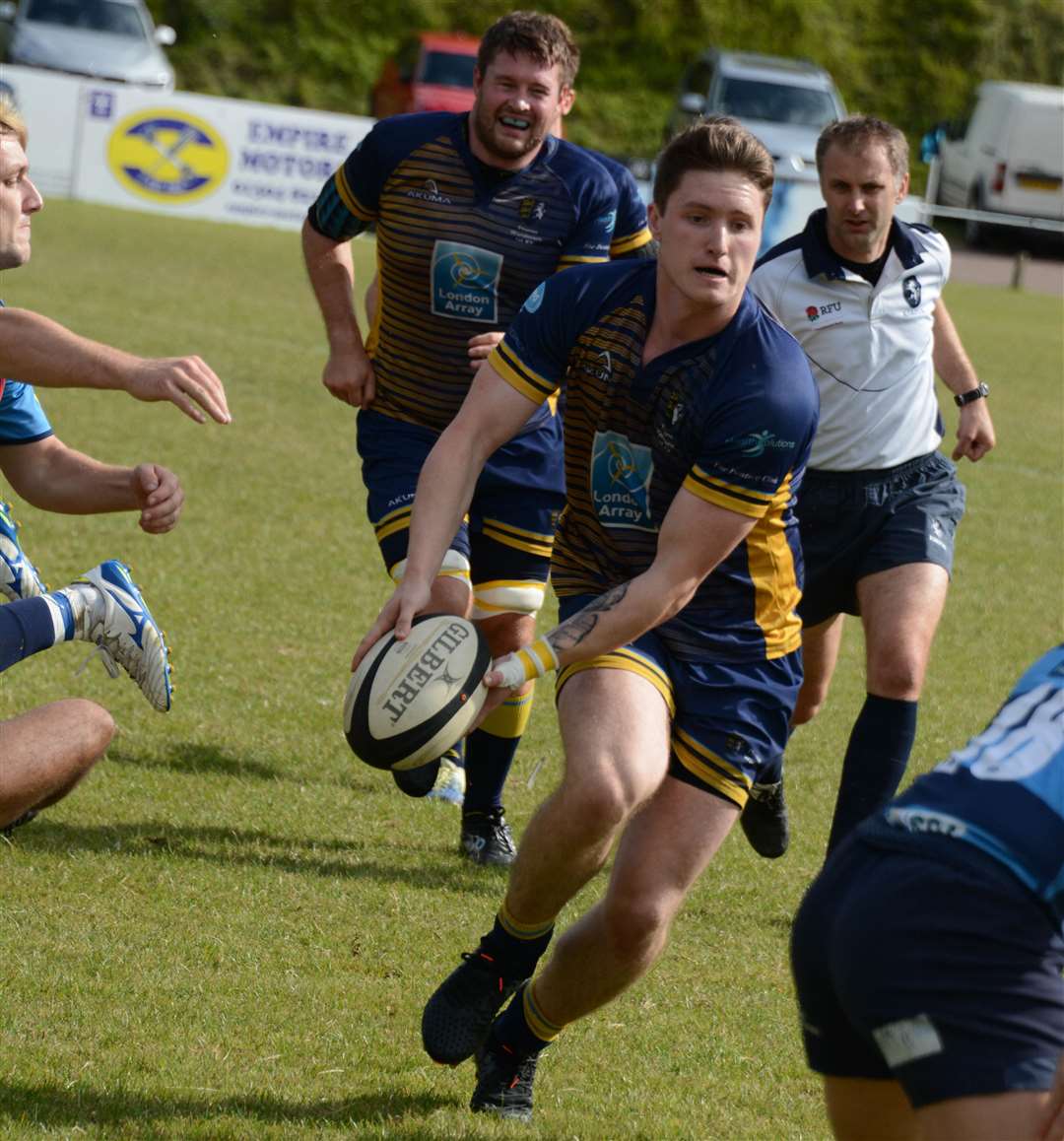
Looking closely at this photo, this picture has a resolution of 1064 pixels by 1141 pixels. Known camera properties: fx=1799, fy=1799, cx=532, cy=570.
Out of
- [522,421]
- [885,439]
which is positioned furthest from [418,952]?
[885,439]

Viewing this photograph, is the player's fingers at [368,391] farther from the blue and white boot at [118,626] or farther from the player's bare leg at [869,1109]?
the player's bare leg at [869,1109]

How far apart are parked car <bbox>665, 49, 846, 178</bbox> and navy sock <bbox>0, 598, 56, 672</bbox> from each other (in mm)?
20713

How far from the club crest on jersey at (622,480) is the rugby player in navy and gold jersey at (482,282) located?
143 centimetres

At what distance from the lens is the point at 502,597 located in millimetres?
5668

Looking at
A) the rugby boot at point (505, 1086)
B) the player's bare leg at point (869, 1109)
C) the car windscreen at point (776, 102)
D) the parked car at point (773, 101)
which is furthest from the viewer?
the car windscreen at point (776, 102)

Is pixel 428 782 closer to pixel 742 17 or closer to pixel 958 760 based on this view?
pixel 958 760

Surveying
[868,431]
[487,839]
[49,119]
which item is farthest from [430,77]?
[487,839]

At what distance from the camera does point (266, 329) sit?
50.0ft

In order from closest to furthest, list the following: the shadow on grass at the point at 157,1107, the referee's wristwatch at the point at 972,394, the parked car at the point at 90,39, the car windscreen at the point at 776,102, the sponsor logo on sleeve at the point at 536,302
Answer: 1. the shadow on grass at the point at 157,1107
2. the sponsor logo on sleeve at the point at 536,302
3. the referee's wristwatch at the point at 972,394
4. the parked car at the point at 90,39
5. the car windscreen at the point at 776,102

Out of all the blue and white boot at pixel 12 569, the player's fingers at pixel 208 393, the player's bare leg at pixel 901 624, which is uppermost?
the player's fingers at pixel 208 393

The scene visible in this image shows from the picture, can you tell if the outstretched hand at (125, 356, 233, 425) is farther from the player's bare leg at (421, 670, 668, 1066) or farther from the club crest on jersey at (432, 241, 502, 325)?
the club crest on jersey at (432, 241, 502, 325)

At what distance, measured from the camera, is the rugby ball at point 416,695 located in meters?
3.78

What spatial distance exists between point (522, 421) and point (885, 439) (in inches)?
67.9

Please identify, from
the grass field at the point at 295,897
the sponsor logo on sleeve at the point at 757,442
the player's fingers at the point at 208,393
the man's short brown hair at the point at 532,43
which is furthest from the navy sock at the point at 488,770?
the man's short brown hair at the point at 532,43
